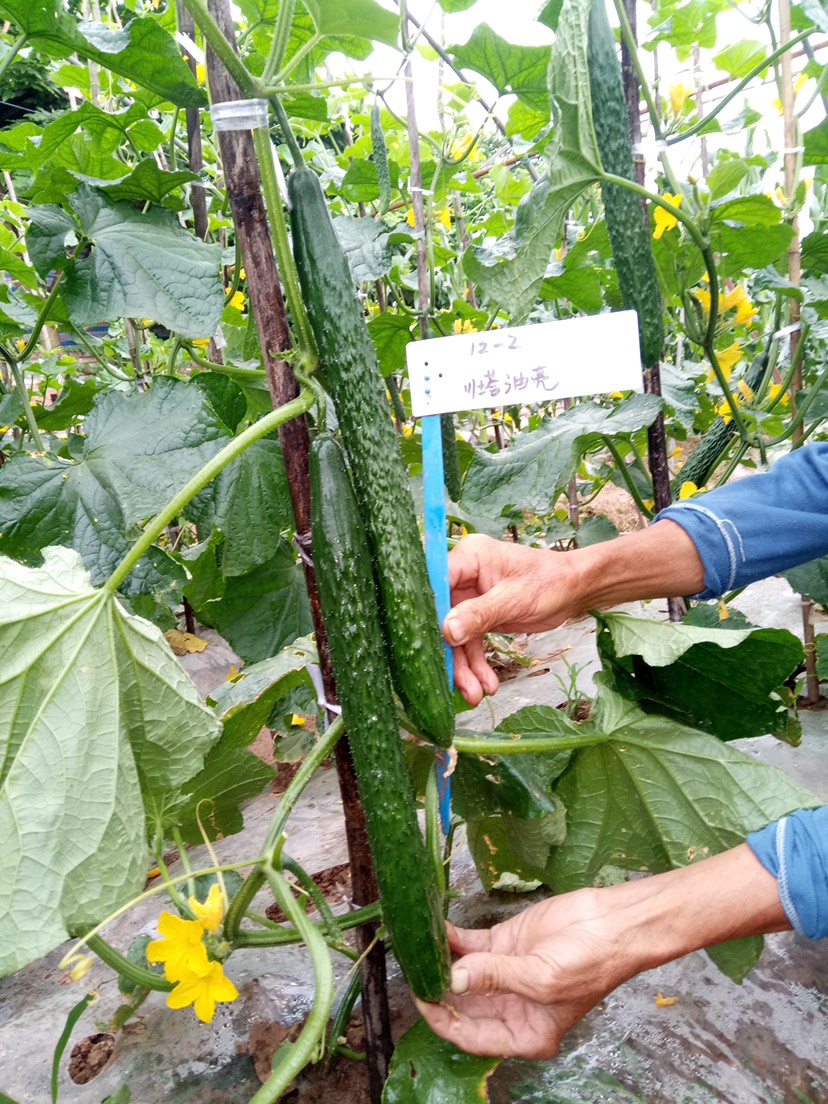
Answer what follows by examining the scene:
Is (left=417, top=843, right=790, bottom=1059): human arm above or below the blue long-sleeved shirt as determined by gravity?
below

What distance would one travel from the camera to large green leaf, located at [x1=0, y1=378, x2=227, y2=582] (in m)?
1.26

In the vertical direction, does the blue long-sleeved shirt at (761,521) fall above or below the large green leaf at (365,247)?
below

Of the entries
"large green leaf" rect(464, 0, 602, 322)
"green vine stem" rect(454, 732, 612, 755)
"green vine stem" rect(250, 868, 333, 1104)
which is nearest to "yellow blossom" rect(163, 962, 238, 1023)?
"green vine stem" rect(250, 868, 333, 1104)

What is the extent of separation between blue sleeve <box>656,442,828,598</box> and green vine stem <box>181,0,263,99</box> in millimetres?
1003

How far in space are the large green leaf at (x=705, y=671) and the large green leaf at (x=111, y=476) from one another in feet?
2.32

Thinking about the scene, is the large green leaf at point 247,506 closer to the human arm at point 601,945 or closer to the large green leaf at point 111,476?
the large green leaf at point 111,476

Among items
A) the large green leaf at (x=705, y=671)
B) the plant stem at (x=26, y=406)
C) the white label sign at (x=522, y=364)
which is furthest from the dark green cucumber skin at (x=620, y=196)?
the plant stem at (x=26, y=406)

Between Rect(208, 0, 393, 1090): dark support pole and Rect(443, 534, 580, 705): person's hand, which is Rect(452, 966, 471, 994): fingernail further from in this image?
Rect(443, 534, 580, 705): person's hand

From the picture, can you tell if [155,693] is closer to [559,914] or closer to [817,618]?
[559,914]

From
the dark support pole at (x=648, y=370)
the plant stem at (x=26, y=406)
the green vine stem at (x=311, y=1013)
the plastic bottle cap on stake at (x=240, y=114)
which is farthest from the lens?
the plant stem at (x=26, y=406)

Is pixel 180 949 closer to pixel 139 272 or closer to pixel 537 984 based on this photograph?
pixel 537 984

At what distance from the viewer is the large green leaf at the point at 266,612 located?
67.4 inches

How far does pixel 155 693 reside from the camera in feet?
3.27

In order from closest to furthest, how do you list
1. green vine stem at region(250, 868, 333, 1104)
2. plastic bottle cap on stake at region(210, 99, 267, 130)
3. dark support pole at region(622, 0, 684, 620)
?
green vine stem at region(250, 868, 333, 1104), plastic bottle cap on stake at region(210, 99, 267, 130), dark support pole at region(622, 0, 684, 620)
